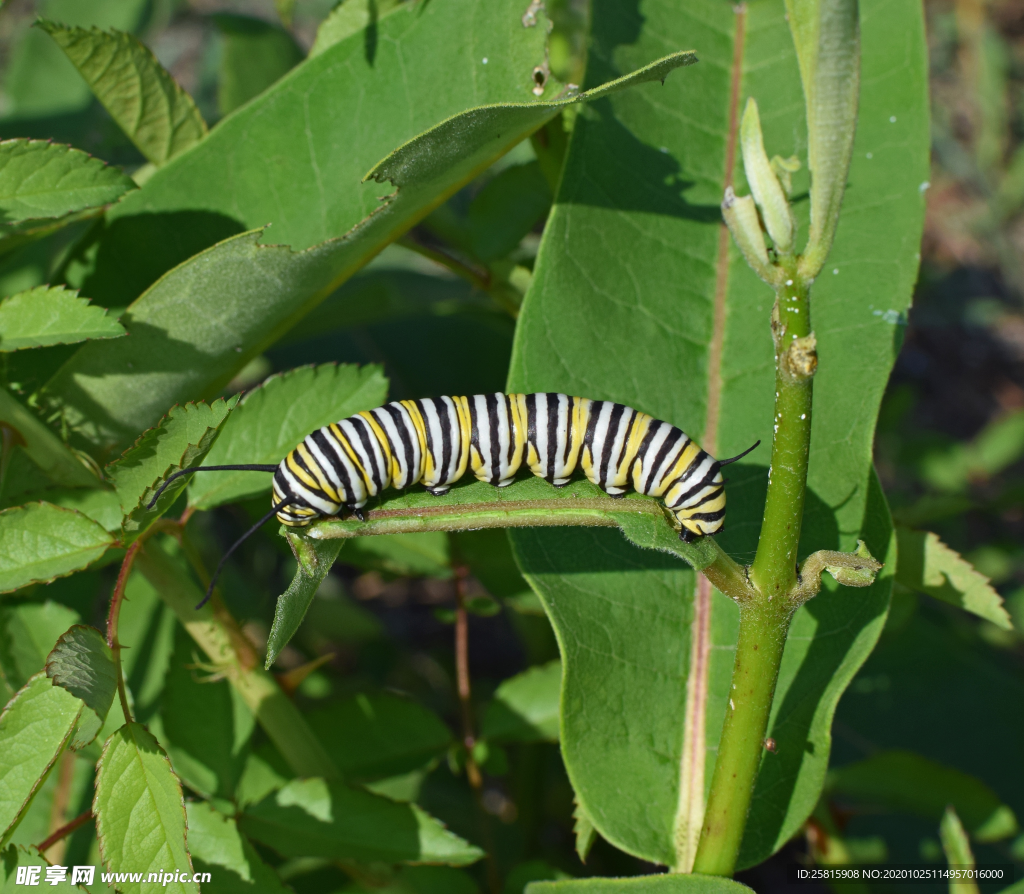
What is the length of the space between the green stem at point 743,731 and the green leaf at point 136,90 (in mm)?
2128

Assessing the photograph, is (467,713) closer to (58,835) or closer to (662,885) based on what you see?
(662,885)

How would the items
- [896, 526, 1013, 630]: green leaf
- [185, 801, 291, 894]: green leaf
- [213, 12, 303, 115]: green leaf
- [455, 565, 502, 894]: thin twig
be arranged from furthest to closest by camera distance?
[213, 12, 303, 115]: green leaf
[455, 565, 502, 894]: thin twig
[896, 526, 1013, 630]: green leaf
[185, 801, 291, 894]: green leaf

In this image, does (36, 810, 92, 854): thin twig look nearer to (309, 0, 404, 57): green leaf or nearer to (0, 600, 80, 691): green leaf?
(0, 600, 80, 691): green leaf

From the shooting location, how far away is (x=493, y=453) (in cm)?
257

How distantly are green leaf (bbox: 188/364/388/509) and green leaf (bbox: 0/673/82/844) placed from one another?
25.5 inches

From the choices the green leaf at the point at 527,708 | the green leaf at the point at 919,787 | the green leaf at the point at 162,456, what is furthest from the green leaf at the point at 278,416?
the green leaf at the point at 919,787

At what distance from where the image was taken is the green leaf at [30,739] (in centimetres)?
172

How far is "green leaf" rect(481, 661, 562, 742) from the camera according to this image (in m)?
2.90

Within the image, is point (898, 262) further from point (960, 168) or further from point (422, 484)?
point (960, 168)

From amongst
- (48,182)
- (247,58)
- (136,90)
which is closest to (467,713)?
(48,182)

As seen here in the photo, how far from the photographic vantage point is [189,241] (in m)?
2.56

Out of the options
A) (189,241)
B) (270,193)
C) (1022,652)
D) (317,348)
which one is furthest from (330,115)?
(1022,652)

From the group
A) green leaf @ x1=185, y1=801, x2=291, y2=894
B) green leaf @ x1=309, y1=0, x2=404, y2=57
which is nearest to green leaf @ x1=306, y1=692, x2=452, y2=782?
green leaf @ x1=185, y1=801, x2=291, y2=894

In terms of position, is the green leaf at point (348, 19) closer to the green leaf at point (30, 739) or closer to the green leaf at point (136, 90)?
the green leaf at point (136, 90)
